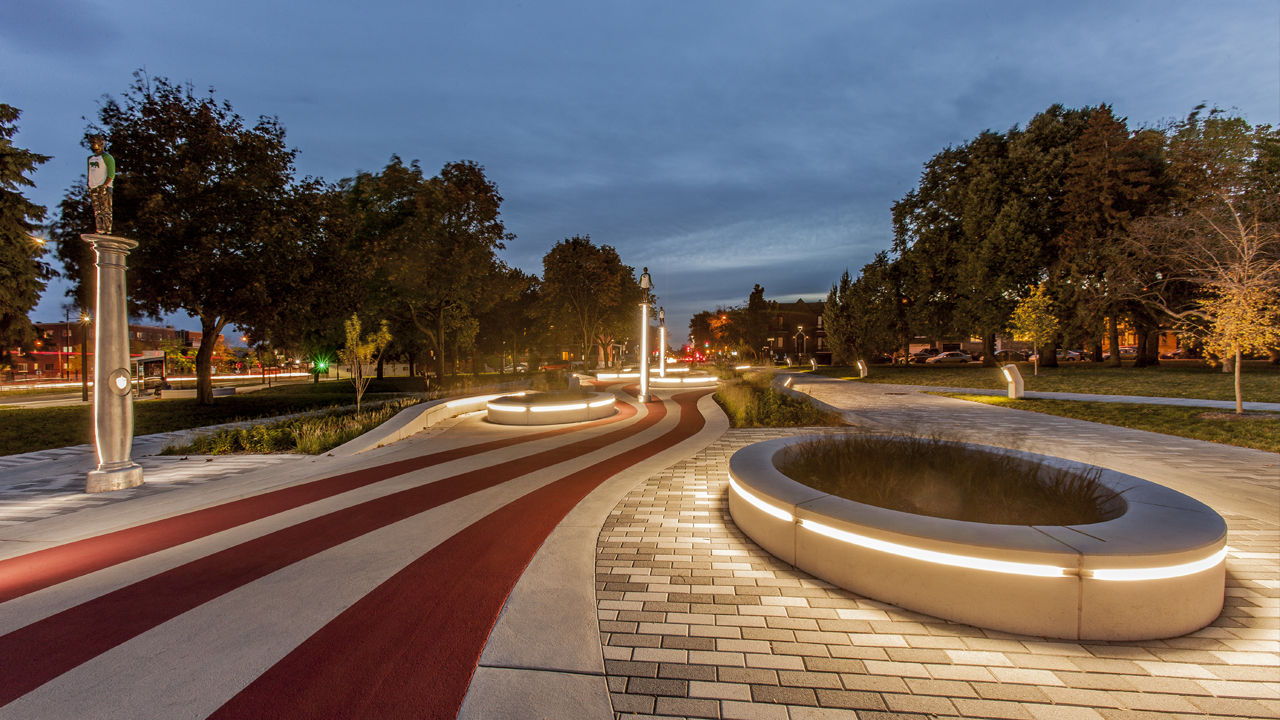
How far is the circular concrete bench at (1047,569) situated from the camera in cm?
310

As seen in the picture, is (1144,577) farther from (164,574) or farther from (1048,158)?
(1048,158)

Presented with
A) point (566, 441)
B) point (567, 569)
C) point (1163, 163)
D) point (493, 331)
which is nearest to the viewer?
point (567, 569)

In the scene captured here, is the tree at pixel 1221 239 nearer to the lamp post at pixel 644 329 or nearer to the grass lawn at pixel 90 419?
the lamp post at pixel 644 329

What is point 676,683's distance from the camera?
2.75m

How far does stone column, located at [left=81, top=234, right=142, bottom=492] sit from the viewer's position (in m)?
7.04

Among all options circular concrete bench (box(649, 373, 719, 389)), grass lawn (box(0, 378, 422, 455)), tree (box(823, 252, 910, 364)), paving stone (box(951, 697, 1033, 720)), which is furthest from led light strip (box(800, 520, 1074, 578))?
tree (box(823, 252, 910, 364))

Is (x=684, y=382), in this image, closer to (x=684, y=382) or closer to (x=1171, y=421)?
(x=684, y=382)

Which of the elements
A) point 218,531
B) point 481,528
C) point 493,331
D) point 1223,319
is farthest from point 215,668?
point 493,331

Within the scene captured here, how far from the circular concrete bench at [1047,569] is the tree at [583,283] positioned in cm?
3273

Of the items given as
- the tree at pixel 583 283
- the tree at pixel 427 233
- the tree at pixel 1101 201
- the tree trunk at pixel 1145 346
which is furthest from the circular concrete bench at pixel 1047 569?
the tree trunk at pixel 1145 346

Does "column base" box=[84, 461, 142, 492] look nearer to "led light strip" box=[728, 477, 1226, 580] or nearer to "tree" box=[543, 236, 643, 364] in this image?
"led light strip" box=[728, 477, 1226, 580]

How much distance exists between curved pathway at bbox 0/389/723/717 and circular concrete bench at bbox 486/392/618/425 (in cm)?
584

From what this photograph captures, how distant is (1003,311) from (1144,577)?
1269 inches

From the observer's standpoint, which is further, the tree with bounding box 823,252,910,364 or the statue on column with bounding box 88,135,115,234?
the tree with bounding box 823,252,910,364
